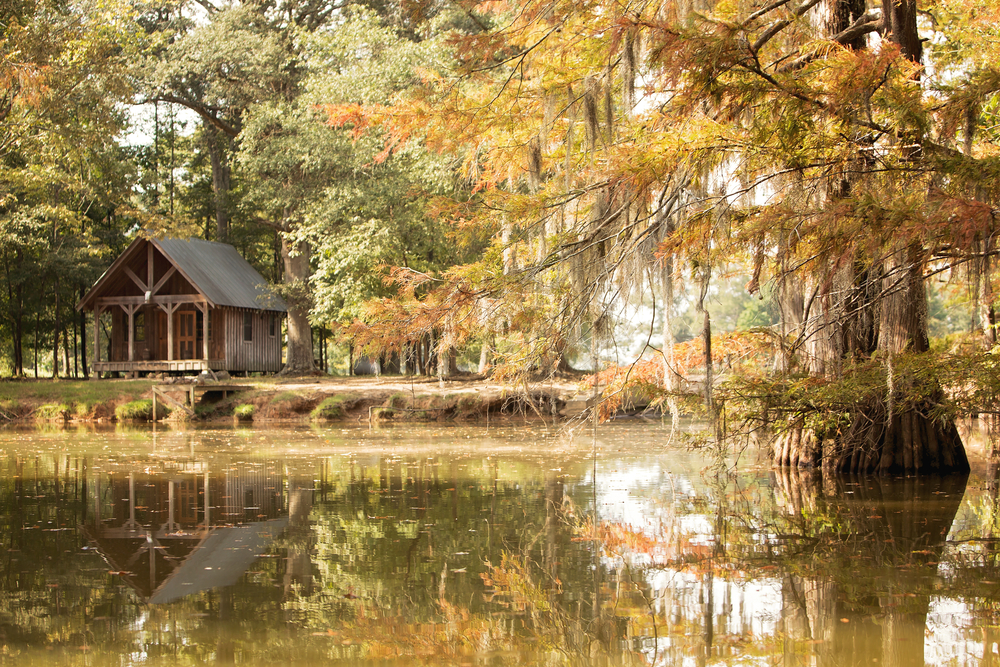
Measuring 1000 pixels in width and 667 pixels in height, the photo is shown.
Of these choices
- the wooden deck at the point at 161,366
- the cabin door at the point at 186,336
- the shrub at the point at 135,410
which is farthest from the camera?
the cabin door at the point at 186,336

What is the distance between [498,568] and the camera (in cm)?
640

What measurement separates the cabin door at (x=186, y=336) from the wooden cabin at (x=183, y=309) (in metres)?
0.04

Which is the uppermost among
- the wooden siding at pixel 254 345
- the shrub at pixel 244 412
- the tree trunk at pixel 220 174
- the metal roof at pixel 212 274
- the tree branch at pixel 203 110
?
the tree branch at pixel 203 110

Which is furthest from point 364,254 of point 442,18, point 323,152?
point 442,18

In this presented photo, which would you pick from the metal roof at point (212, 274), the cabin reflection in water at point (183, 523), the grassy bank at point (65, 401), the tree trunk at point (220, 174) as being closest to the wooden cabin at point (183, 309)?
the metal roof at point (212, 274)

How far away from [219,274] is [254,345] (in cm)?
306

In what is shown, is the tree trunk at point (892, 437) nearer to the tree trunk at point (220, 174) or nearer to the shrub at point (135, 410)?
the shrub at point (135, 410)

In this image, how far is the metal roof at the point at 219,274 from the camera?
3047 centimetres

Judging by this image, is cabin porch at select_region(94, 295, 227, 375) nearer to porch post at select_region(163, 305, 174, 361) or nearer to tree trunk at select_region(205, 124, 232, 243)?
porch post at select_region(163, 305, 174, 361)

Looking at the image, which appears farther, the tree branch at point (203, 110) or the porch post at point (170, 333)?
the tree branch at point (203, 110)

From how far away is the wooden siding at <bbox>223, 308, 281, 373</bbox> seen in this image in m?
32.2

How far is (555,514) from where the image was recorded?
8641mm

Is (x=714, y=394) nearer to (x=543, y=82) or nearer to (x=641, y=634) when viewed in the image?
(x=543, y=82)

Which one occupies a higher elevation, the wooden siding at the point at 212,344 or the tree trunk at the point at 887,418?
the wooden siding at the point at 212,344
